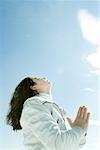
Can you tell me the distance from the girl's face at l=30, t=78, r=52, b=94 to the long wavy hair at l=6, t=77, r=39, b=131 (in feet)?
0.13

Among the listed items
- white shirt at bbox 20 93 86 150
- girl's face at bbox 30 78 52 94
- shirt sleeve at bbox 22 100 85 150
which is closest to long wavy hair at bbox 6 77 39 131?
girl's face at bbox 30 78 52 94

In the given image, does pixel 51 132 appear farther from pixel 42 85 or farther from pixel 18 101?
pixel 42 85

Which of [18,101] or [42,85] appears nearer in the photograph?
[18,101]

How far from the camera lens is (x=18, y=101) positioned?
4.94m

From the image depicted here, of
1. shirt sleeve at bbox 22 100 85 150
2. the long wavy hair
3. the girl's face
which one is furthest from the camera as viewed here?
the girl's face

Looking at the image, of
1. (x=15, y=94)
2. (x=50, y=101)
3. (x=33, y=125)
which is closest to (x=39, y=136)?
(x=33, y=125)

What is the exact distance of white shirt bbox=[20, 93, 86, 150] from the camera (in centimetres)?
425

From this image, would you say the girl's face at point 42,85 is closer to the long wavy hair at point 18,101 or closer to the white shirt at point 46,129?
the long wavy hair at point 18,101

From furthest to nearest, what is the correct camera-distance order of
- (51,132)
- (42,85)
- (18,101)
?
(42,85) → (18,101) → (51,132)

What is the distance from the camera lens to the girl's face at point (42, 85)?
506 cm

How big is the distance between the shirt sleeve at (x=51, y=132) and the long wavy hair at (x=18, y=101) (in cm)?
49

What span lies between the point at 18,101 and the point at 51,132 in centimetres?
81

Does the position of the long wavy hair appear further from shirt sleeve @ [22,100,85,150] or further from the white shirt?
shirt sleeve @ [22,100,85,150]

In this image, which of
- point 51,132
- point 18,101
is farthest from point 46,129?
point 18,101
